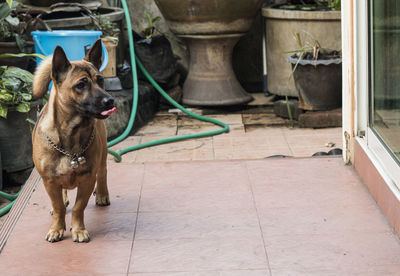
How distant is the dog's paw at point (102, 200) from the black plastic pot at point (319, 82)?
279 cm

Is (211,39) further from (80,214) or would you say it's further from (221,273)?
(221,273)

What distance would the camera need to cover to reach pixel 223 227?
3.34m

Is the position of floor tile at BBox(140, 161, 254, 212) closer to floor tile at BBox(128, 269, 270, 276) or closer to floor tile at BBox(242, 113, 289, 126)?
floor tile at BBox(128, 269, 270, 276)

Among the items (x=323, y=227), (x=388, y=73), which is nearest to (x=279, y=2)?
(x=388, y=73)

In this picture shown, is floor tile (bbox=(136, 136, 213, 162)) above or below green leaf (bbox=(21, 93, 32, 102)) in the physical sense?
below

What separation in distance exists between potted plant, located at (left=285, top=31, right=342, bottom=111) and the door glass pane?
6.84 feet

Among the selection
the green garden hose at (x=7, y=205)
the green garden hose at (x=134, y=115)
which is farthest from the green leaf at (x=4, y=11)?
the green garden hose at (x=7, y=205)

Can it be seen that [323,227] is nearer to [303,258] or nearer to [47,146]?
[303,258]

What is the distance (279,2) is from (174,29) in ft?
3.74

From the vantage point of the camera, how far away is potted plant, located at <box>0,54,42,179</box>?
4844 mm

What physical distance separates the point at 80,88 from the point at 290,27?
12.6 feet

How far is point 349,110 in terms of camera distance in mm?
4043

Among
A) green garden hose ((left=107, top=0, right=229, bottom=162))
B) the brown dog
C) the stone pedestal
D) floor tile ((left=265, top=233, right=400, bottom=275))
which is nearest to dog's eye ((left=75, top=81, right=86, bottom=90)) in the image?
the brown dog

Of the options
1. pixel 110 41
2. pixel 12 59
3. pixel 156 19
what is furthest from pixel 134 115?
pixel 156 19
